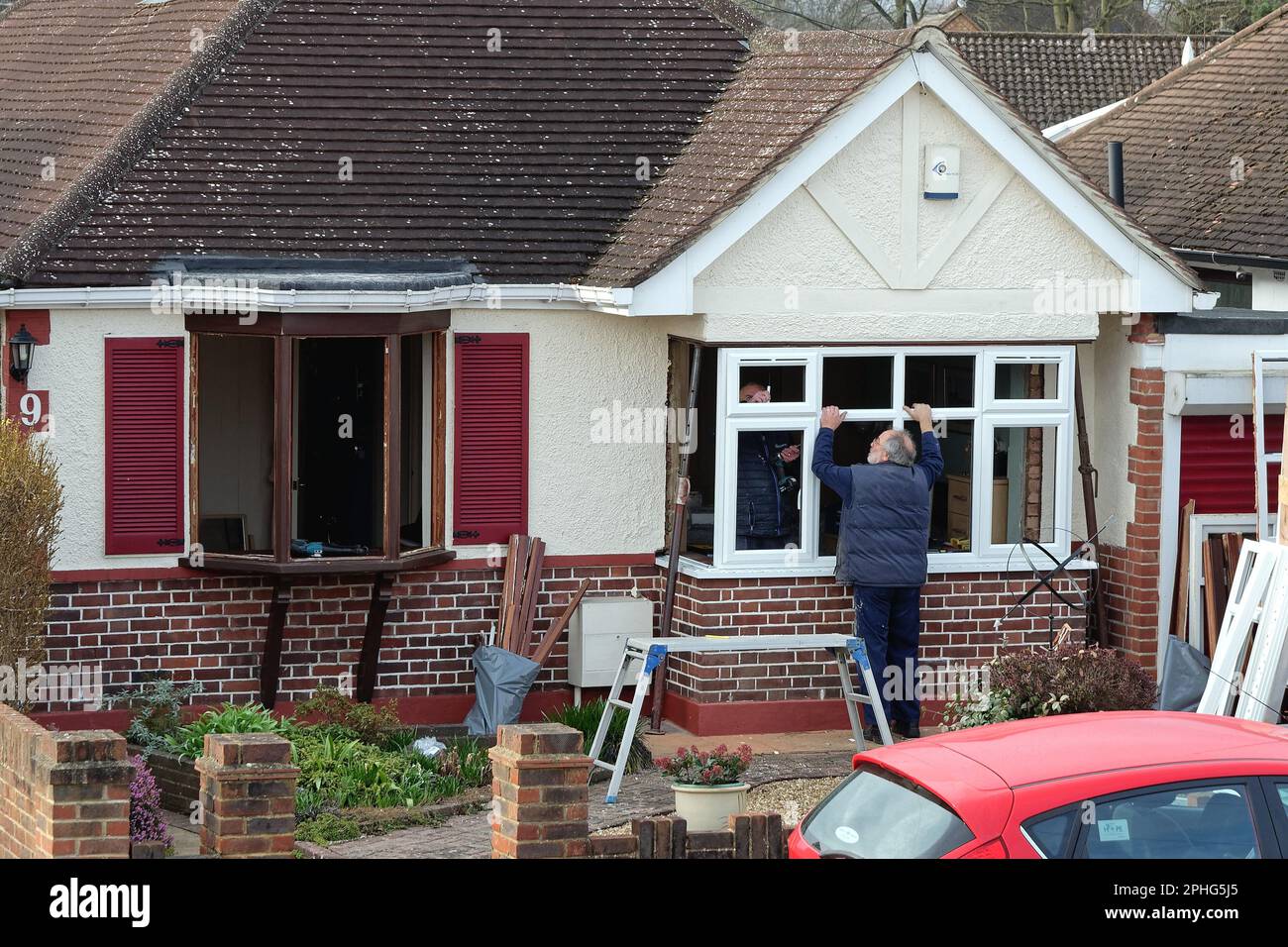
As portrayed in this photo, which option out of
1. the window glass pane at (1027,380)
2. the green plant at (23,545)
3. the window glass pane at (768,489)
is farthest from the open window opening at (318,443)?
the window glass pane at (1027,380)

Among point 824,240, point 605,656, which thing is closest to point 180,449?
point 605,656

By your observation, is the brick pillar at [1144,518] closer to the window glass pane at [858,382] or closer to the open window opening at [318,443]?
the window glass pane at [858,382]

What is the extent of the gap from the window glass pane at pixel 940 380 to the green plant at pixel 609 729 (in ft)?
9.56

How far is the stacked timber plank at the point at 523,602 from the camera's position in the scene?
1375 cm

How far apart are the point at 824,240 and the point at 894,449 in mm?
1464

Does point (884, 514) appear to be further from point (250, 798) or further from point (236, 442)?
point (250, 798)

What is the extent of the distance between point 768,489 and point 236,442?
4368 mm

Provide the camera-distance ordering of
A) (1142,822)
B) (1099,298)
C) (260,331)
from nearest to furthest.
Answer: (1142,822)
(260,331)
(1099,298)

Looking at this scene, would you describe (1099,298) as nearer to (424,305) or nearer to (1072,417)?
(1072,417)

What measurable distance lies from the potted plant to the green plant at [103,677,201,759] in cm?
366

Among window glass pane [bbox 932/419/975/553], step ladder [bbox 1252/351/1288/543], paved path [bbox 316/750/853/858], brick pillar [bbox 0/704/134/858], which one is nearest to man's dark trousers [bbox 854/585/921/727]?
paved path [bbox 316/750/853/858]

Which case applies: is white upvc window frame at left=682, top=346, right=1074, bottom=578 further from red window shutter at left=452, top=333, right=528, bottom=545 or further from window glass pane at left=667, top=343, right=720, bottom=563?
red window shutter at left=452, top=333, right=528, bottom=545

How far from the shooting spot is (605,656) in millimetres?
14016

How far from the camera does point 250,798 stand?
8.65 m
